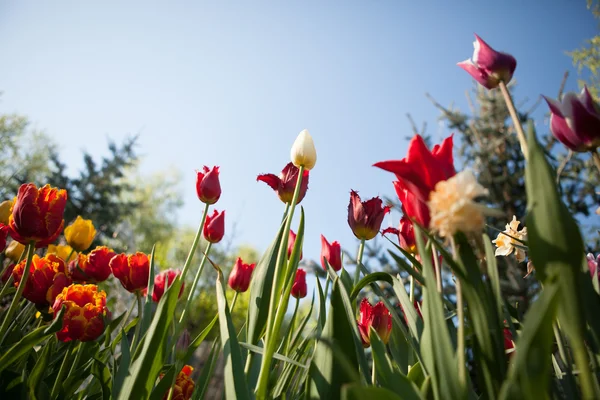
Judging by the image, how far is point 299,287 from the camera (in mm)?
1358

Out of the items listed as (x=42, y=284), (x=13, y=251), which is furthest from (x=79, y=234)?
(x=42, y=284)

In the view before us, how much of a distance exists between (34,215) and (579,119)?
1.17 meters

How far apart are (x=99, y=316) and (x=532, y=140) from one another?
1002mm

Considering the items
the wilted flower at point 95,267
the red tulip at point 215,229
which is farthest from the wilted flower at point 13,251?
the red tulip at point 215,229

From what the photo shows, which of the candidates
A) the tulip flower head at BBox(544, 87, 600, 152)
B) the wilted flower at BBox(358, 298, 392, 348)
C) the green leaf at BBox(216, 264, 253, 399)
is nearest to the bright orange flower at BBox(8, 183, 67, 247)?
the green leaf at BBox(216, 264, 253, 399)

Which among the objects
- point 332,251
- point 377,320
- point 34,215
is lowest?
point 377,320

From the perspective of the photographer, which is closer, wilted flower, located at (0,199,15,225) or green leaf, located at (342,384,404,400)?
green leaf, located at (342,384,404,400)

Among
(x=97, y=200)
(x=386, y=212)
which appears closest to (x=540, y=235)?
(x=386, y=212)

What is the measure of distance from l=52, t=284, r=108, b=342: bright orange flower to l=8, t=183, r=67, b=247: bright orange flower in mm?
164

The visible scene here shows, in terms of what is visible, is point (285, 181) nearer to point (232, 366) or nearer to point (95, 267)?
point (232, 366)

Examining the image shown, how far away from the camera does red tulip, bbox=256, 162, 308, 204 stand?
998 millimetres

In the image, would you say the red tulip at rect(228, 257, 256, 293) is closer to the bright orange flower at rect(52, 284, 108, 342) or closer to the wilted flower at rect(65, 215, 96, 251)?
the bright orange flower at rect(52, 284, 108, 342)

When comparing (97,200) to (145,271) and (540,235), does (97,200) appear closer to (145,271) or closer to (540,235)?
(145,271)

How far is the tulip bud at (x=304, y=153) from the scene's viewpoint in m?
0.90
